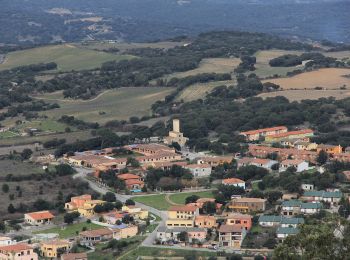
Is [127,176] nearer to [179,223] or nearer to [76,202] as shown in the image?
[76,202]

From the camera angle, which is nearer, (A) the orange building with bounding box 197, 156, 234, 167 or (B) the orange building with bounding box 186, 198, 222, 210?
(B) the orange building with bounding box 186, 198, 222, 210

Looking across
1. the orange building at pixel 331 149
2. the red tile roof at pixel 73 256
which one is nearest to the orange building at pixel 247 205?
the red tile roof at pixel 73 256

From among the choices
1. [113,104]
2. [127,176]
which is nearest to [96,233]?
[127,176]

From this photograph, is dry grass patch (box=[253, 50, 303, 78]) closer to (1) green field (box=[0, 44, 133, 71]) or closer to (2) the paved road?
(1) green field (box=[0, 44, 133, 71])

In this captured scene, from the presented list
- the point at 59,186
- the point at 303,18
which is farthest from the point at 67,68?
the point at 303,18

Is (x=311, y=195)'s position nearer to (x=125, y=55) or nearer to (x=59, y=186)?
(x=59, y=186)

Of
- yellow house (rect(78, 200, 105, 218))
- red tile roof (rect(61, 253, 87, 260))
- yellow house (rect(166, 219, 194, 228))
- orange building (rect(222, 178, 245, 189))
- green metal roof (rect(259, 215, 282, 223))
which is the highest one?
red tile roof (rect(61, 253, 87, 260))

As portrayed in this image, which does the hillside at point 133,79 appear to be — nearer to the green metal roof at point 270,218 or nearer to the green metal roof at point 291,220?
the green metal roof at point 270,218

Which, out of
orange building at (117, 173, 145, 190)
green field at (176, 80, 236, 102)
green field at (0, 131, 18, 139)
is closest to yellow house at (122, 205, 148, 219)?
orange building at (117, 173, 145, 190)
